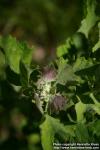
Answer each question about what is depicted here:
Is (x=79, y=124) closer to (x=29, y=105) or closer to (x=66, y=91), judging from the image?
(x=66, y=91)

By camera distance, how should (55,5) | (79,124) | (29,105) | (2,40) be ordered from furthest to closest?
(55,5)
(29,105)
(2,40)
(79,124)

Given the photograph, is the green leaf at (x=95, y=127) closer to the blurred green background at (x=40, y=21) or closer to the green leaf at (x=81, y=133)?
the green leaf at (x=81, y=133)

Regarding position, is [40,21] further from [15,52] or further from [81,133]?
[81,133]

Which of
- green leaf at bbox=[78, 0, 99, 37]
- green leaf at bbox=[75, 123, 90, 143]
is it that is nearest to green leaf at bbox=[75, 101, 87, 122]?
green leaf at bbox=[75, 123, 90, 143]

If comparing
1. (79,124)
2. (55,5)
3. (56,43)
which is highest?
(55,5)

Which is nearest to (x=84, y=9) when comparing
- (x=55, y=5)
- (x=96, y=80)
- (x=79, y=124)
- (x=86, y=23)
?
(x=86, y=23)

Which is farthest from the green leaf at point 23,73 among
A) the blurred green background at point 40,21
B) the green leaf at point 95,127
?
the blurred green background at point 40,21

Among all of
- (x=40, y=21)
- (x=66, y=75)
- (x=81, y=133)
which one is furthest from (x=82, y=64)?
(x=40, y=21)
